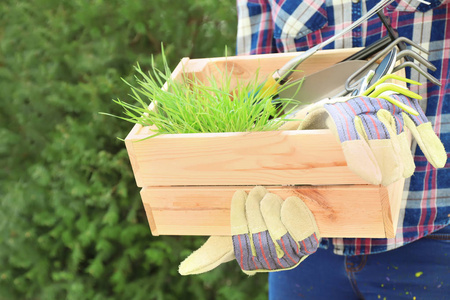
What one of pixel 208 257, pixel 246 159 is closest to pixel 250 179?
pixel 246 159

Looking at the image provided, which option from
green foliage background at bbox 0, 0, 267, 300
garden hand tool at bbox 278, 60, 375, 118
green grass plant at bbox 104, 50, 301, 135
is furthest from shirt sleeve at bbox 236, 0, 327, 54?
green foliage background at bbox 0, 0, 267, 300

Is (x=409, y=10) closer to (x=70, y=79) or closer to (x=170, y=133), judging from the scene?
(x=170, y=133)

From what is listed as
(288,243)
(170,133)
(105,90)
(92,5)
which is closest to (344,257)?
(288,243)

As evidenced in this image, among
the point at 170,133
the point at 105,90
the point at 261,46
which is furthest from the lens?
the point at 105,90

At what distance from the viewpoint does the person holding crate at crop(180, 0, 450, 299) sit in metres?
0.81

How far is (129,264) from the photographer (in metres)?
2.06

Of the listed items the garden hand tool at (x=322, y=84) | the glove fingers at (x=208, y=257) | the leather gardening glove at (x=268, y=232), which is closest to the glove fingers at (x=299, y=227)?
the leather gardening glove at (x=268, y=232)

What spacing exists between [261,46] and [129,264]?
1.16 meters

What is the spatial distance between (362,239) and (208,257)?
1.17 ft

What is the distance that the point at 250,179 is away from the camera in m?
0.82

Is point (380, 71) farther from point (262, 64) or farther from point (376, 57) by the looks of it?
point (262, 64)

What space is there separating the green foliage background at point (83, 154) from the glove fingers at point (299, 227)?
3.77 feet

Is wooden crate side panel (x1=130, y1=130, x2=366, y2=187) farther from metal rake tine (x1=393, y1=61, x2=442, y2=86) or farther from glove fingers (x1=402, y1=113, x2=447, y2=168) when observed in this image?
metal rake tine (x1=393, y1=61, x2=442, y2=86)

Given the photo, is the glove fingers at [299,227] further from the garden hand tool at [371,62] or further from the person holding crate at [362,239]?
the garden hand tool at [371,62]
